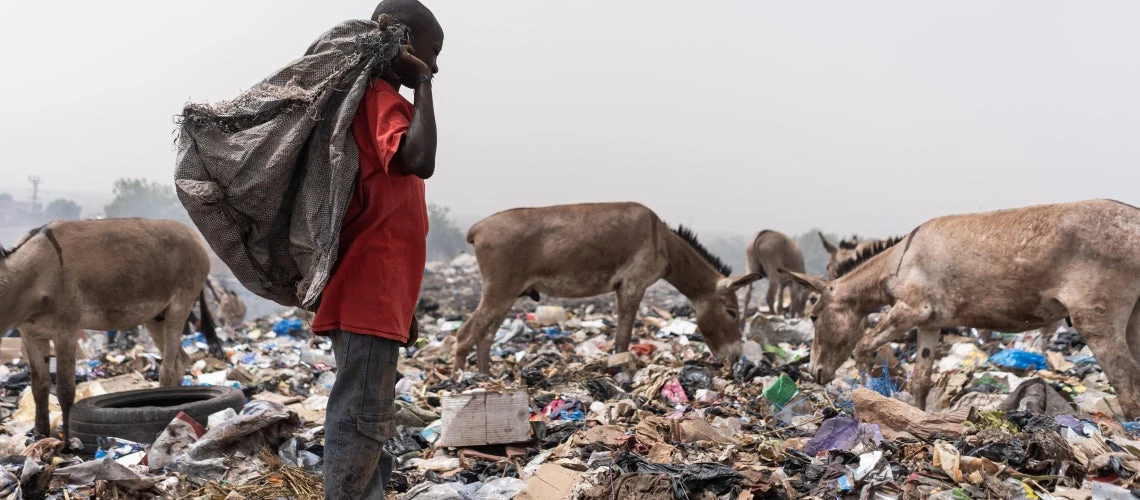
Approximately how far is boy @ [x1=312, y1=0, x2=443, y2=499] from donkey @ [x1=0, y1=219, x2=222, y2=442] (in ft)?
13.1

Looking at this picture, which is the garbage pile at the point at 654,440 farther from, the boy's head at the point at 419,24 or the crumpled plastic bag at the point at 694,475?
the boy's head at the point at 419,24

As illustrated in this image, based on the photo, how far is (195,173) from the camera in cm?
267

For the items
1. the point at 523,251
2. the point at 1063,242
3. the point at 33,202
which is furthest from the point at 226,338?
the point at 33,202

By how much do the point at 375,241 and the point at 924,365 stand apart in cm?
512

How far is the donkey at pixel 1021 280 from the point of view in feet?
17.0

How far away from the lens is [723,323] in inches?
348

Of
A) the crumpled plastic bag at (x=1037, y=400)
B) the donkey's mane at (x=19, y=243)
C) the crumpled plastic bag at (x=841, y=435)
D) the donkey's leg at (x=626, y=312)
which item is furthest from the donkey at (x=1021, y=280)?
the donkey's mane at (x=19, y=243)

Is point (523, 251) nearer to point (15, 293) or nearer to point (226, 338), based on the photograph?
point (15, 293)

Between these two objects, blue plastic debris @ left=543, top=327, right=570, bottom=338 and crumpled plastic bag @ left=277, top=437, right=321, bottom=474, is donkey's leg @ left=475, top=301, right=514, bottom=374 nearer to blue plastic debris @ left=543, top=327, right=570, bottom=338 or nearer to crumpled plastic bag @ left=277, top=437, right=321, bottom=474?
blue plastic debris @ left=543, top=327, right=570, bottom=338

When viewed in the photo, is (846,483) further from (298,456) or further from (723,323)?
(723,323)

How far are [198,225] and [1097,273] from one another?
5.47 meters

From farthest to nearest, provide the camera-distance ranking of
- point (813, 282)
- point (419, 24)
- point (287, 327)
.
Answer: point (287, 327)
point (813, 282)
point (419, 24)

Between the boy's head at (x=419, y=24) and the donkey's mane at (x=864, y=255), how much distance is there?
5.53 metres

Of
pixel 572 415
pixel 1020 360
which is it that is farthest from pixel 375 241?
pixel 1020 360
